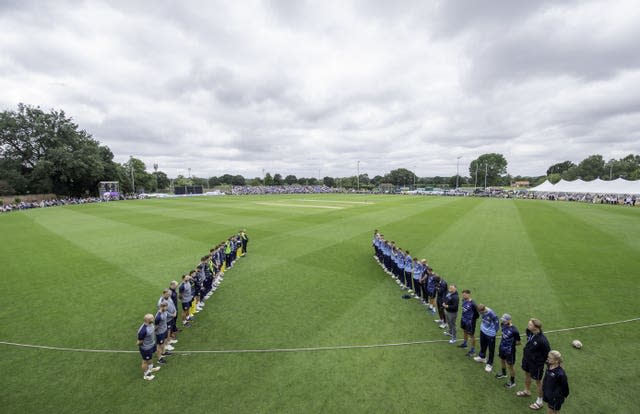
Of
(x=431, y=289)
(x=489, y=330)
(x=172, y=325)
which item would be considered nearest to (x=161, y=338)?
(x=172, y=325)

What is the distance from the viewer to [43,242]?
67.9ft

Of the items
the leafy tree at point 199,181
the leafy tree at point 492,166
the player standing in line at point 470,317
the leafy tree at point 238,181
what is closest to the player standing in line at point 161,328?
the player standing in line at point 470,317

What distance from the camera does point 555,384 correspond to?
15.8 ft

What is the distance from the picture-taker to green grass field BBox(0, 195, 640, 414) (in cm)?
575

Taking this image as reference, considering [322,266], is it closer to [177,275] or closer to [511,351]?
[177,275]

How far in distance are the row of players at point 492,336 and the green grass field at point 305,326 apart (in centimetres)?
42

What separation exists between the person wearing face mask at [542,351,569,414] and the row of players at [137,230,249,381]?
8.43 m

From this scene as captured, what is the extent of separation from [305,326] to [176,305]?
484cm

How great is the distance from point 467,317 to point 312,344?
4.35 metres

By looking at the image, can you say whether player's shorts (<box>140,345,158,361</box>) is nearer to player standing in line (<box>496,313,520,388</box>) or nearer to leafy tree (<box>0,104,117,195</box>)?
player standing in line (<box>496,313,520,388</box>)

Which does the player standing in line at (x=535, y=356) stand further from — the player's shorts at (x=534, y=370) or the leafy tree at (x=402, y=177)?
the leafy tree at (x=402, y=177)

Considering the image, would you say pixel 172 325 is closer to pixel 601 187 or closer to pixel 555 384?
pixel 555 384

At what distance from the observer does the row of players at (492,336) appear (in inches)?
192

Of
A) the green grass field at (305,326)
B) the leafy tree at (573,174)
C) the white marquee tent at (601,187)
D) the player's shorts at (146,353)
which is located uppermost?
the leafy tree at (573,174)
